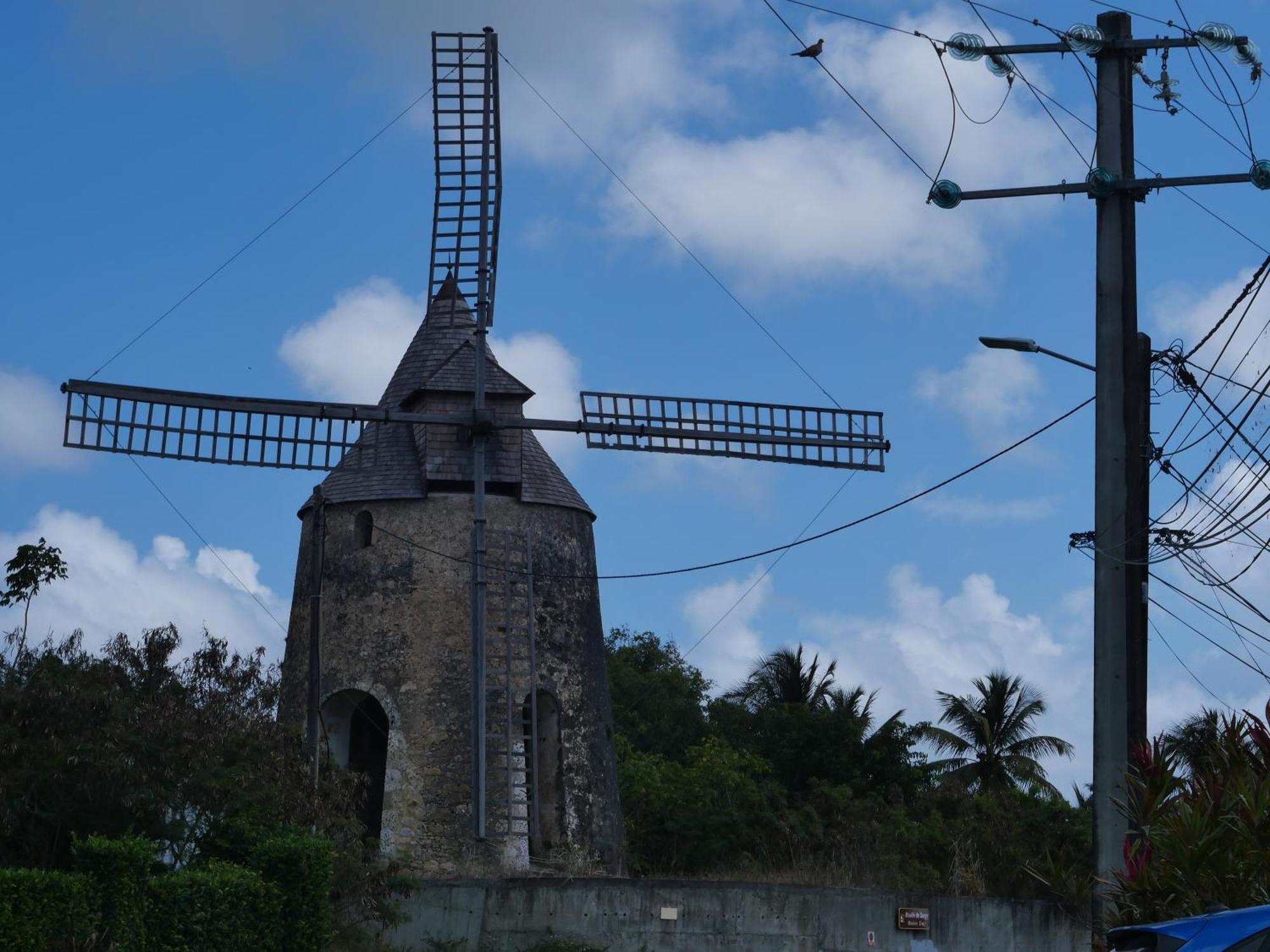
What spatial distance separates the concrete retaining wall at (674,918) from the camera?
25.6 meters

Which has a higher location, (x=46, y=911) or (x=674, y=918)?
(x=674, y=918)

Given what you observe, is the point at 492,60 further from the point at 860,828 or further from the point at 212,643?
the point at 860,828

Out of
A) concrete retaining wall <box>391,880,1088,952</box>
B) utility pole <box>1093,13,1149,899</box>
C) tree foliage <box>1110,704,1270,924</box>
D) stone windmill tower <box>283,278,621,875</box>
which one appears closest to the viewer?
tree foliage <box>1110,704,1270,924</box>

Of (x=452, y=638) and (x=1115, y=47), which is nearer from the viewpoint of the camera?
(x=1115, y=47)

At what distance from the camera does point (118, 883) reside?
18844 mm

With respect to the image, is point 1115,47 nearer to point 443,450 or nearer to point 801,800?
point 443,450

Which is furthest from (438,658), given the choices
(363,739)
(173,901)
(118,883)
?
(118,883)

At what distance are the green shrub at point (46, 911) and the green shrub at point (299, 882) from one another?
266cm

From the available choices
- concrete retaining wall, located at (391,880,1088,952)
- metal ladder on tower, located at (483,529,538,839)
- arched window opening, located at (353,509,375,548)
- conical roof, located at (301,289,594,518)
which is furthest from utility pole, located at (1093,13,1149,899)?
arched window opening, located at (353,509,375,548)

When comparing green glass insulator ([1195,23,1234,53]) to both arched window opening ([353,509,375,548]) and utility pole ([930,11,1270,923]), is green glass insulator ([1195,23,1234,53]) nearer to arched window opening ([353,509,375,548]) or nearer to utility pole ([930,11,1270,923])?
utility pole ([930,11,1270,923])

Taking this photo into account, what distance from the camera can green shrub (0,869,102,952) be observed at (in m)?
17.7

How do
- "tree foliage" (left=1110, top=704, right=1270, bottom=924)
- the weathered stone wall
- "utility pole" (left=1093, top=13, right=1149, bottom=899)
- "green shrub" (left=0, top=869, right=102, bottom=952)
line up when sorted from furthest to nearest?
the weathered stone wall
"green shrub" (left=0, top=869, right=102, bottom=952)
"utility pole" (left=1093, top=13, right=1149, bottom=899)
"tree foliage" (left=1110, top=704, right=1270, bottom=924)

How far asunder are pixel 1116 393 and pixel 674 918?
1356cm

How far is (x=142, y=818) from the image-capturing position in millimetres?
21578
